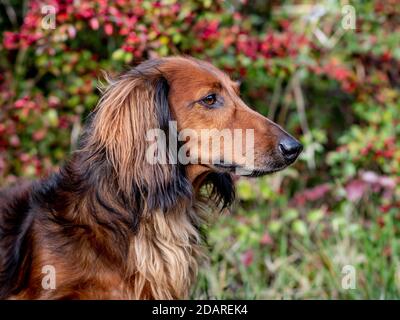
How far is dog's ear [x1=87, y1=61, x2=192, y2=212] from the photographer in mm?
3014

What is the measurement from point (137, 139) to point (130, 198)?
0.27 meters

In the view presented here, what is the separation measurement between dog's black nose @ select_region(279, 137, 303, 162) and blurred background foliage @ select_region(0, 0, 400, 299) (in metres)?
1.27

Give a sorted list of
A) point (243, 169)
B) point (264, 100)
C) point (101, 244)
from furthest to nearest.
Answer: point (264, 100) < point (243, 169) < point (101, 244)

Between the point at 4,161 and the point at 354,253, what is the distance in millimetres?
2658

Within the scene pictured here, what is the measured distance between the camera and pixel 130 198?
9.89ft

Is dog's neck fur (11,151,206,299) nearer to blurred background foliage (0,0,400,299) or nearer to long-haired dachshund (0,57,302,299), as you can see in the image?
long-haired dachshund (0,57,302,299)

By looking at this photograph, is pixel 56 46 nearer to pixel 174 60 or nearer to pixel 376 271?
pixel 174 60

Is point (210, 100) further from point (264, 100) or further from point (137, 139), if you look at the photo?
point (264, 100)

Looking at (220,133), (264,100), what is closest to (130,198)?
(220,133)

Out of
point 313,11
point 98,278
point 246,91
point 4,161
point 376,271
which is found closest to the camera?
point 98,278

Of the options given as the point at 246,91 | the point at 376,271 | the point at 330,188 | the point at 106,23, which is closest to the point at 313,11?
the point at 246,91

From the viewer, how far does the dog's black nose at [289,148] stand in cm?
310

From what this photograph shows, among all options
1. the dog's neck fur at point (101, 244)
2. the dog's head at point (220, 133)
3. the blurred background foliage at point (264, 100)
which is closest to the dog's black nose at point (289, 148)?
the dog's head at point (220, 133)

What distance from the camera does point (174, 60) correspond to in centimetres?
330
